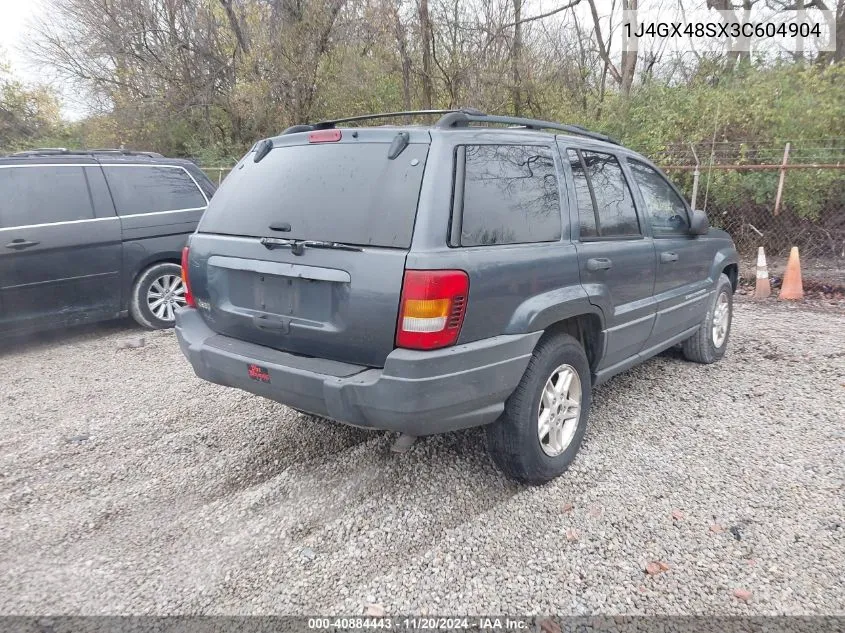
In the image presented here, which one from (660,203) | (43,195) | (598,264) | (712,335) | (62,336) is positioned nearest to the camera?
(598,264)

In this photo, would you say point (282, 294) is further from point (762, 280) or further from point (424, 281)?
point (762, 280)

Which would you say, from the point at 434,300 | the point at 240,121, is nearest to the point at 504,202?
the point at 434,300

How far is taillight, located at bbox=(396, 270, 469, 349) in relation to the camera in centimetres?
235

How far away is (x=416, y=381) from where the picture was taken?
2357 millimetres

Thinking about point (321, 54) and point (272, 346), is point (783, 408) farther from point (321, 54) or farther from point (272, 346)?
point (321, 54)

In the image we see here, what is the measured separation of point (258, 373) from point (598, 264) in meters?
1.91

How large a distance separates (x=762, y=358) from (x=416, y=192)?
4.23 m

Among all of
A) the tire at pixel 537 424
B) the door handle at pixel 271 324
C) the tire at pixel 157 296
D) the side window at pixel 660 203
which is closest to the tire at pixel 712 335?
the side window at pixel 660 203

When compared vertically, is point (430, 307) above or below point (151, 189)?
below

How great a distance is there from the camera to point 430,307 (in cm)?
237

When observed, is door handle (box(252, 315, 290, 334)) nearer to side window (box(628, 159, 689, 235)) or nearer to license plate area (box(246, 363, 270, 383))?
license plate area (box(246, 363, 270, 383))

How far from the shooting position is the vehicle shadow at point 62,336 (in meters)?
5.65

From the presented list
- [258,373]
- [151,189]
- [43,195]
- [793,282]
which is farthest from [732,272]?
[43,195]

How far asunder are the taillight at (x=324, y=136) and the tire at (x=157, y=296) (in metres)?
3.74
